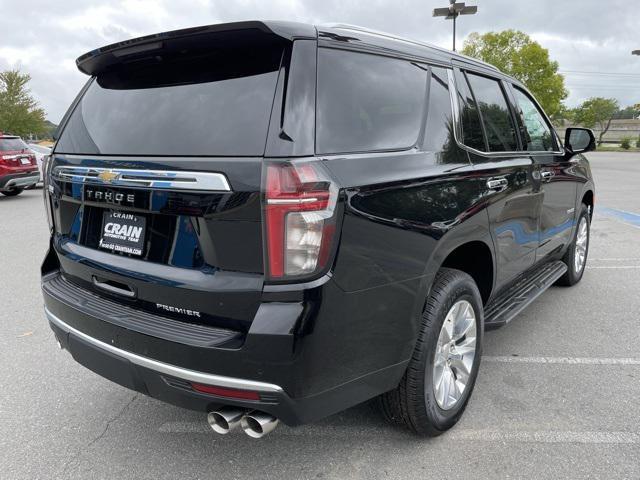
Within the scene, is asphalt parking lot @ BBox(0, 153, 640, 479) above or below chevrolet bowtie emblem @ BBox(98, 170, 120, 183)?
below

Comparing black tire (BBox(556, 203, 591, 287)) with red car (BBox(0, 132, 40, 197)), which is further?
red car (BBox(0, 132, 40, 197))

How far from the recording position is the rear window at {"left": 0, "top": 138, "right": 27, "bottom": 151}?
43.3 feet

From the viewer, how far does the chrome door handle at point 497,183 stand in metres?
2.88

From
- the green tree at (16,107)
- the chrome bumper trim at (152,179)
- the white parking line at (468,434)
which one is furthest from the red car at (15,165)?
the green tree at (16,107)

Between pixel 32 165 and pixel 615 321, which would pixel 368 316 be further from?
pixel 32 165

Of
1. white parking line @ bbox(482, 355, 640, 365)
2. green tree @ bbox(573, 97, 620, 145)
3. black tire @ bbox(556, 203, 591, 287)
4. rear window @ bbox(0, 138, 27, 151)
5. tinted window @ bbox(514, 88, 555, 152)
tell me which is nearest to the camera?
white parking line @ bbox(482, 355, 640, 365)

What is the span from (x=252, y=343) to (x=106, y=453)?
1.26m

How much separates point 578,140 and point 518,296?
190cm

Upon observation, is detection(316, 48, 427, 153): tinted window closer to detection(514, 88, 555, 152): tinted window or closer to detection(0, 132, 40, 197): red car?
detection(514, 88, 555, 152): tinted window

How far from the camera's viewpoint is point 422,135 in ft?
8.08

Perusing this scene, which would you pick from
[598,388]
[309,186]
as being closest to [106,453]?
[309,186]

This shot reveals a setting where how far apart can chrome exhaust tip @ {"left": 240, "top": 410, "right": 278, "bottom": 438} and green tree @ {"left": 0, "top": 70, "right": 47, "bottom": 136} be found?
142 ft

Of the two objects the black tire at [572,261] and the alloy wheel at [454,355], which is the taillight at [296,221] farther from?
the black tire at [572,261]

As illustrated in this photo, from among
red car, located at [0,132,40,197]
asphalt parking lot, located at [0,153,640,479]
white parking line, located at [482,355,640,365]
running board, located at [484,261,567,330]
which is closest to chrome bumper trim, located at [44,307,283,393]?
asphalt parking lot, located at [0,153,640,479]
